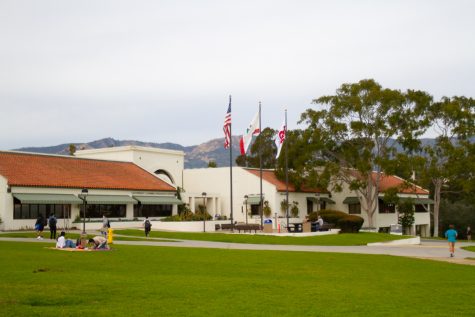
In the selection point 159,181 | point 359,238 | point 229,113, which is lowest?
point 359,238

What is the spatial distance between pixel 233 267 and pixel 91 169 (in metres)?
35.7

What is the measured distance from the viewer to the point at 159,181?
191 ft

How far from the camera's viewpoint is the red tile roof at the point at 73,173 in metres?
45.8

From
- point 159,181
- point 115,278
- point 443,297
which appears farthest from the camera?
point 159,181

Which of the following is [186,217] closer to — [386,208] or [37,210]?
[37,210]

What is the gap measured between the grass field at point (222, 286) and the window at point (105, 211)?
25.7 meters

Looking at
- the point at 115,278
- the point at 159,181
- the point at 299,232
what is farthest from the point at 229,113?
the point at 115,278

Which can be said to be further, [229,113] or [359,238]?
[229,113]

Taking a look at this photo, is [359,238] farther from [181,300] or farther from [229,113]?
[181,300]

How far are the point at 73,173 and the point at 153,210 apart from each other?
8650 mm

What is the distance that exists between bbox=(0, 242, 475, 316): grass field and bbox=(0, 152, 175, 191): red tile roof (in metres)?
23.5

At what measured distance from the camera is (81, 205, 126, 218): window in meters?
49.3

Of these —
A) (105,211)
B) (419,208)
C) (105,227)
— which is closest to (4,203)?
(105,227)

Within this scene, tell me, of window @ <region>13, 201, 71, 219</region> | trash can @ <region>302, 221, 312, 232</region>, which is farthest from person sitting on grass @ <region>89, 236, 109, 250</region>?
trash can @ <region>302, 221, 312, 232</region>
